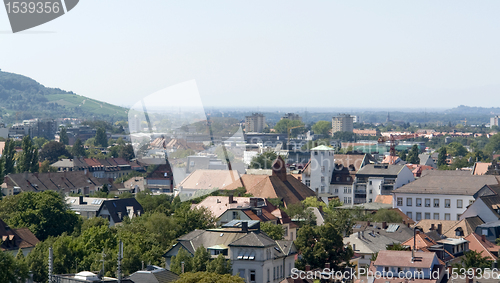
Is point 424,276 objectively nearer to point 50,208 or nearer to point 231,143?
point 231,143

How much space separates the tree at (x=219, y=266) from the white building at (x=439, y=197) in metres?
20.5

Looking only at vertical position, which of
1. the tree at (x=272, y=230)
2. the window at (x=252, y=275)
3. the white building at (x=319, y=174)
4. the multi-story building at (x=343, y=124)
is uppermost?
the tree at (x=272, y=230)

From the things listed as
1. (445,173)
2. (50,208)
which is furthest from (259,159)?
(50,208)

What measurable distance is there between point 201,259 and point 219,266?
100 centimetres

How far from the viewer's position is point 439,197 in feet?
128

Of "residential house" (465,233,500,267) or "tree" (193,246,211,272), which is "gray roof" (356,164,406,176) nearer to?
"residential house" (465,233,500,267)

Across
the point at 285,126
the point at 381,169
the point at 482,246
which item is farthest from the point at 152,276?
the point at 285,126

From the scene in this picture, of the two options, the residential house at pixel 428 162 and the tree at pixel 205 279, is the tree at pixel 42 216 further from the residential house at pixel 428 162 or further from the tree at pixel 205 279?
the residential house at pixel 428 162

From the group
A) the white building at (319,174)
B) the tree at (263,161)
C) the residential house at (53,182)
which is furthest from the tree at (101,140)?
the white building at (319,174)

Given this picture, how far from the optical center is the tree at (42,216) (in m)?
30.9

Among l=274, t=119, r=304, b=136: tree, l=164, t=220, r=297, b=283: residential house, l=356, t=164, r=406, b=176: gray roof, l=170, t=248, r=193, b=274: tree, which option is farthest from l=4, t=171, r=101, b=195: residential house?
l=274, t=119, r=304, b=136: tree

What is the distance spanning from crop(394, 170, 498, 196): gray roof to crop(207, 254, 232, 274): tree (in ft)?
68.2

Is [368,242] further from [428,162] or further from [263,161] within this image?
[428,162]

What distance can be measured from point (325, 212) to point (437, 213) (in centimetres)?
650
